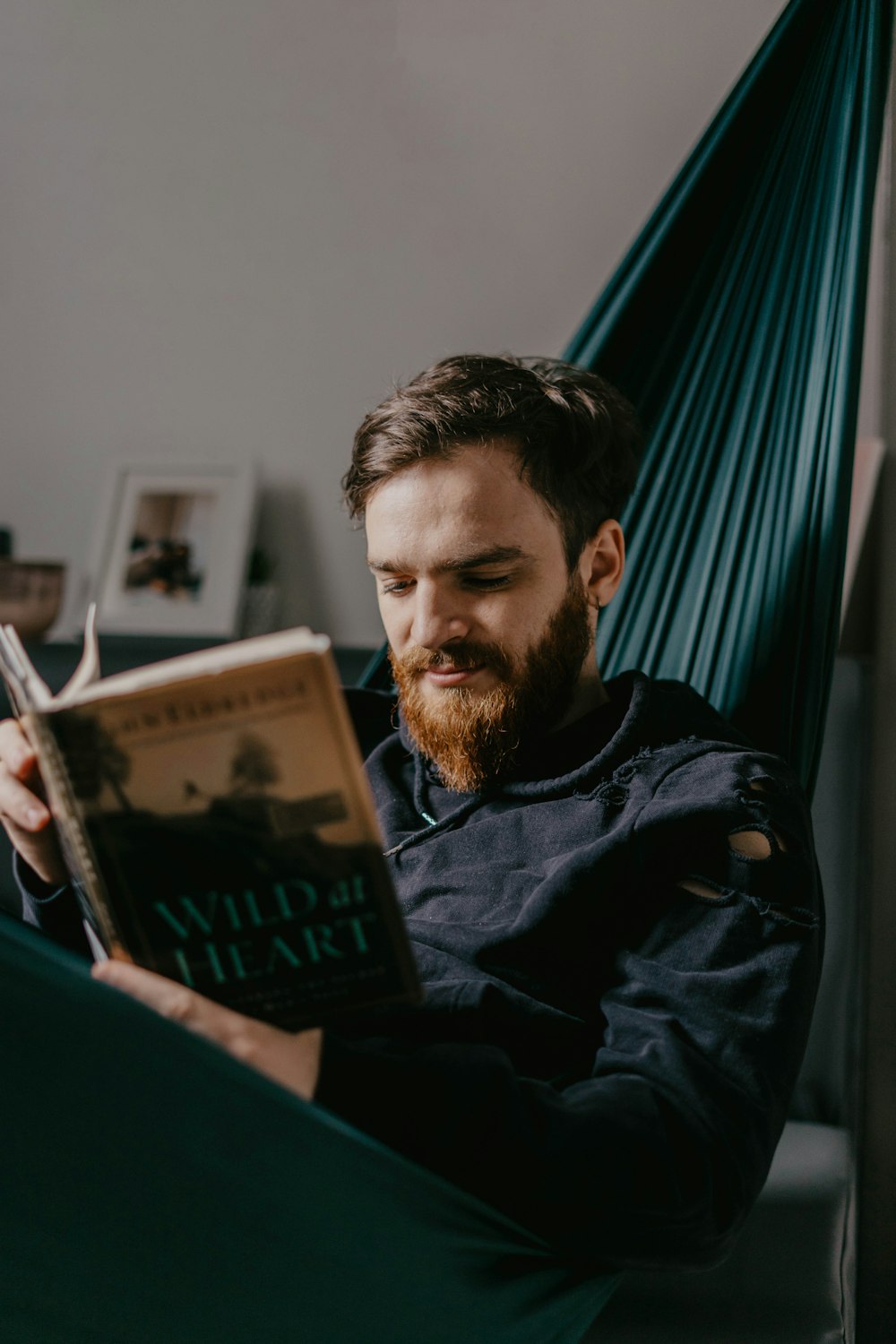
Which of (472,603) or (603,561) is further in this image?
(603,561)

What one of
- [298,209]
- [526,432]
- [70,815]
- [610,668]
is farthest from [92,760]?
[298,209]

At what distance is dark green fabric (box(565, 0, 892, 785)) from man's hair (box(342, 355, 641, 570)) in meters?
0.16

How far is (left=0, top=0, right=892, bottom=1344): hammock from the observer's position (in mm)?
581

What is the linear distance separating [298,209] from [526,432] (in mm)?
963

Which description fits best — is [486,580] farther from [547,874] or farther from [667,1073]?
[667,1073]

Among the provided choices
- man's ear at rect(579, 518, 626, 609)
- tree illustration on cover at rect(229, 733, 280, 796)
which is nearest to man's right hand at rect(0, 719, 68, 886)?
tree illustration on cover at rect(229, 733, 280, 796)

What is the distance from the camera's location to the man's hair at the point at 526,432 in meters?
1.00

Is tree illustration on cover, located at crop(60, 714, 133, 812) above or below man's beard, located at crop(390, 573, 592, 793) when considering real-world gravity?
above

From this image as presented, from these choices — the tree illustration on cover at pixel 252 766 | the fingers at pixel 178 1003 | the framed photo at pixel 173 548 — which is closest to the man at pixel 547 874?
the fingers at pixel 178 1003

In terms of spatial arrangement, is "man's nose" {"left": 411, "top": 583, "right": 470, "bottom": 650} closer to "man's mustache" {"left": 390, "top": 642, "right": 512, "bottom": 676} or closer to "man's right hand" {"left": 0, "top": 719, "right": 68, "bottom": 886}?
"man's mustache" {"left": 390, "top": 642, "right": 512, "bottom": 676}

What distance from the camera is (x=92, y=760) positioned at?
57 cm

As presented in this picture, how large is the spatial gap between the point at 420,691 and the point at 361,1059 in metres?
0.42

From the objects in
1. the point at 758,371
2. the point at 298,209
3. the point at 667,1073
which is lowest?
the point at 667,1073

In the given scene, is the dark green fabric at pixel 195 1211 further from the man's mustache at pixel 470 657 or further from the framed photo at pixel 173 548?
the framed photo at pixel 173 548
